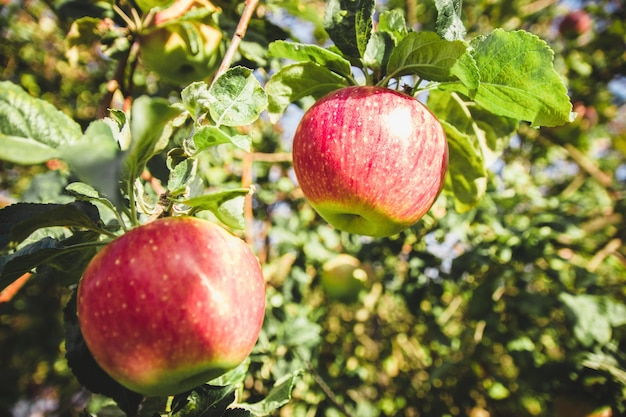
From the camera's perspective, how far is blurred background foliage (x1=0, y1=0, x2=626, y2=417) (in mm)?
1767

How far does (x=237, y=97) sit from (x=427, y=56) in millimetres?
389

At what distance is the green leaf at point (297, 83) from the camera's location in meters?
1.03

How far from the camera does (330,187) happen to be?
92 cm

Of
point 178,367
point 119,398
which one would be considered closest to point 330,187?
point 178,367

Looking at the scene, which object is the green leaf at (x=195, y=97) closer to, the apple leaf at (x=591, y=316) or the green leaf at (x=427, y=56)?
the green leaf at (x=427, y=56)

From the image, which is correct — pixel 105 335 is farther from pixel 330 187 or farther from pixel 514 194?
pixel 514 194

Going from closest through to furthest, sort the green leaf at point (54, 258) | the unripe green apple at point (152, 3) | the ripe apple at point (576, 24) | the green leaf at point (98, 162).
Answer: the green leaf at point (98, 162) < the green leaf at point (54, 258) < the unripe green apple at point (152, 3) < the ripe apple at point (576, 24)

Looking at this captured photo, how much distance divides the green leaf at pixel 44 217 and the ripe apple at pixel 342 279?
1457 mm

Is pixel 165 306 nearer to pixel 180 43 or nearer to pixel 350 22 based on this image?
pixel 350 22

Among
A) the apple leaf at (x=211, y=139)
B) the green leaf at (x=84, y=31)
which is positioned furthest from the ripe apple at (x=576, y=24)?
the apple leaf at (x=211, y=139)

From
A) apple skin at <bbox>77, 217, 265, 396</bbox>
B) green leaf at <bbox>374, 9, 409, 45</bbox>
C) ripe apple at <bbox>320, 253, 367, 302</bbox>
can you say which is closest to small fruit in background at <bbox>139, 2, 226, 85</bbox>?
green leaf at <bbox>374, 9, 409, 45</bbox>

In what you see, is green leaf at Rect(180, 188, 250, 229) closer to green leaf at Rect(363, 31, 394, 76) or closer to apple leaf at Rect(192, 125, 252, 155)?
apple leaf at Rect(192, 125, 252, 155)

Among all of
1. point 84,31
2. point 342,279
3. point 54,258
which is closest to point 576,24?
point 342,279

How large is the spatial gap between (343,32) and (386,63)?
12 centimetres
